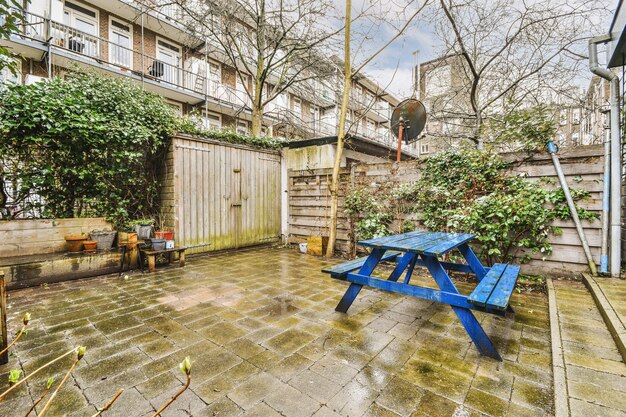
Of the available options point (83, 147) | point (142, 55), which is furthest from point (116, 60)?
point (83, 147)

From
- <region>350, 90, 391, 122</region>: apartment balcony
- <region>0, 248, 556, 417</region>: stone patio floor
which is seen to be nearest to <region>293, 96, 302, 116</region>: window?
→ <region>350, 90, 391, 122</region>: apartment balcony

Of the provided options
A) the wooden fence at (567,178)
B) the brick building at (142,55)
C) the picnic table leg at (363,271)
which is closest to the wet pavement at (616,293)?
the wooden fence at (567,178)

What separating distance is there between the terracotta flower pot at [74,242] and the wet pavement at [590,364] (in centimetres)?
581

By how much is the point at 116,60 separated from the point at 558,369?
14824 millimetres

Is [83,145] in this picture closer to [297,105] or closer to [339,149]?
[339,149]

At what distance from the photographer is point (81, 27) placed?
34.7 ft

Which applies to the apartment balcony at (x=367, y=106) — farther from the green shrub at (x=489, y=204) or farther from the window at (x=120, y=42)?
the window at (x=120, y=42)

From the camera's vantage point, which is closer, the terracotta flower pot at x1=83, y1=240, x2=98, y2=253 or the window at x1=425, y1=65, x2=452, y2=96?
the terracotta flower pot at x1=83, y1=240, x2=98, y2=253

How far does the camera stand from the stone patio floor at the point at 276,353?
168 centimetres

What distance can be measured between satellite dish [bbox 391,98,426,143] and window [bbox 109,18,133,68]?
430 inches

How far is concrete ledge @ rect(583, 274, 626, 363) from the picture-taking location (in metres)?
2.10

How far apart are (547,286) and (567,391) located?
235 cm

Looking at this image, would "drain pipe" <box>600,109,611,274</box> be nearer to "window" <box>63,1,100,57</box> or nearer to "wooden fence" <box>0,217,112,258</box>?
"wooden fence" <box>0,217,112,258</box>

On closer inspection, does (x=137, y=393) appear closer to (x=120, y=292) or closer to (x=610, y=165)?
(x=120, y=292)
